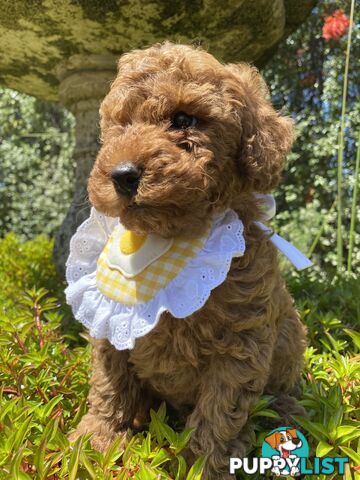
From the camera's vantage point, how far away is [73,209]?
3.20 meters

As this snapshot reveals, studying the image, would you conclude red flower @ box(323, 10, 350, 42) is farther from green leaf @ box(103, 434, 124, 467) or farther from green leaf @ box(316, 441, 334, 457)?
green leaf @ box(103, 434, 124, 467)

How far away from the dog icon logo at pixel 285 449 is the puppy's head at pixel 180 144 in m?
0.70

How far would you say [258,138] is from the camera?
1453mm

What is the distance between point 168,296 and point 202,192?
0.33 metres

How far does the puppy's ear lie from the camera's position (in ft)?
Answer: 4.74

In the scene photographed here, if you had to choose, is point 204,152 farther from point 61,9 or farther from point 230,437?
point 61,9

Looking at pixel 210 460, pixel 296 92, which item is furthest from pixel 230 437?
pixel 296 92

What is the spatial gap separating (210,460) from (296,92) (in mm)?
4599

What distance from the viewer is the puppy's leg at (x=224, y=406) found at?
1462mm

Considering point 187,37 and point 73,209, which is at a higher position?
point 187,37

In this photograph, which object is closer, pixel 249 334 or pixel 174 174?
pixel 174 174

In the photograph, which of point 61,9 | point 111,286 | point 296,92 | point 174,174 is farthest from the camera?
point 296,92

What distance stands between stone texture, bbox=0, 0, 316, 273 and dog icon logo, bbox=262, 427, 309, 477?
1192 mm

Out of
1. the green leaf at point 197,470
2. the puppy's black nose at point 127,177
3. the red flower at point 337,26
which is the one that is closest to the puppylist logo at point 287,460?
the green leaf at point 197,470
